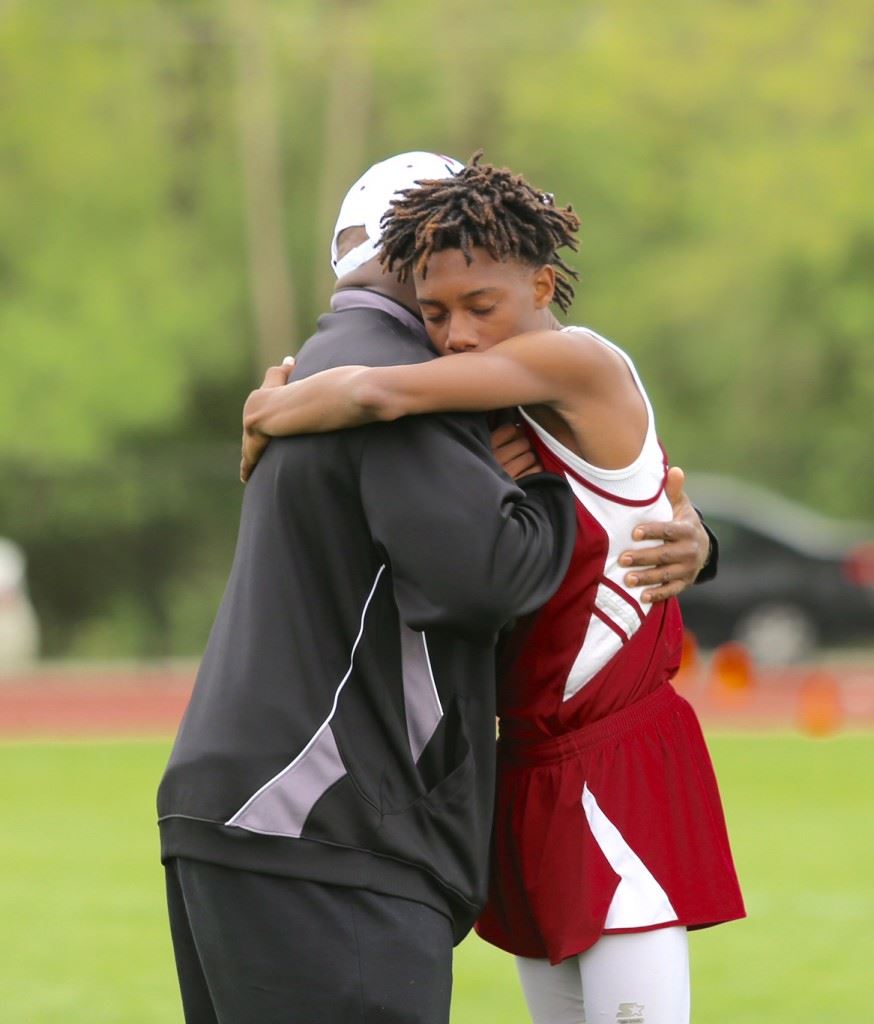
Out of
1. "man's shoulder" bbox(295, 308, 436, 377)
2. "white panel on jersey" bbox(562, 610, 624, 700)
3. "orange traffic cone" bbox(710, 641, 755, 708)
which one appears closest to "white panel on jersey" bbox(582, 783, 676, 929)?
"white panel on jersey" bbox(562, 610, 624, 700)

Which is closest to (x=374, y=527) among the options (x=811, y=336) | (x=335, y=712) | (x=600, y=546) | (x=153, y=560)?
(x=335, y=712)

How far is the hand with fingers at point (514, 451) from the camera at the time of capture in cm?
333

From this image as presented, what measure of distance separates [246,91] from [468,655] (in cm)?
2592

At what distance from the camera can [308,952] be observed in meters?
3.04

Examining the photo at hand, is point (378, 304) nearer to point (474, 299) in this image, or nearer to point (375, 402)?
point (474, 299)

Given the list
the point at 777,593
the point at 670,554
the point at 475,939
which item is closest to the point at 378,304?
the point at 670,554

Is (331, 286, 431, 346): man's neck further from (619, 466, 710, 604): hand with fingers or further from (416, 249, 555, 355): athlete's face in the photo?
(619, 466, 710, 604): hand with fingers

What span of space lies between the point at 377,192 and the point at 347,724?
3.20 ft

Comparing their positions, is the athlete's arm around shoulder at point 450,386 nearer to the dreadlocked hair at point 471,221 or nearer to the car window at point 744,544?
the dreadlocked hair at point 471,221

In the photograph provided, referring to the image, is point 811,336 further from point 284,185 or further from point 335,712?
point 335,712

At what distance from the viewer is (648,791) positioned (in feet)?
11.4

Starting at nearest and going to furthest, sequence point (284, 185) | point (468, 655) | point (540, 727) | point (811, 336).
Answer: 1. point (468, 655)
2. point (540, 727)
3. point (811, 336)
4. point (284, 185)

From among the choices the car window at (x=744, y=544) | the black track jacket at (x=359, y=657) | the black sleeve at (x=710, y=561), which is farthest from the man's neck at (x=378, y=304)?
the car window at (x=744, y=544)

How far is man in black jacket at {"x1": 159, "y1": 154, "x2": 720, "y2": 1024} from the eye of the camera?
3.04 metres
